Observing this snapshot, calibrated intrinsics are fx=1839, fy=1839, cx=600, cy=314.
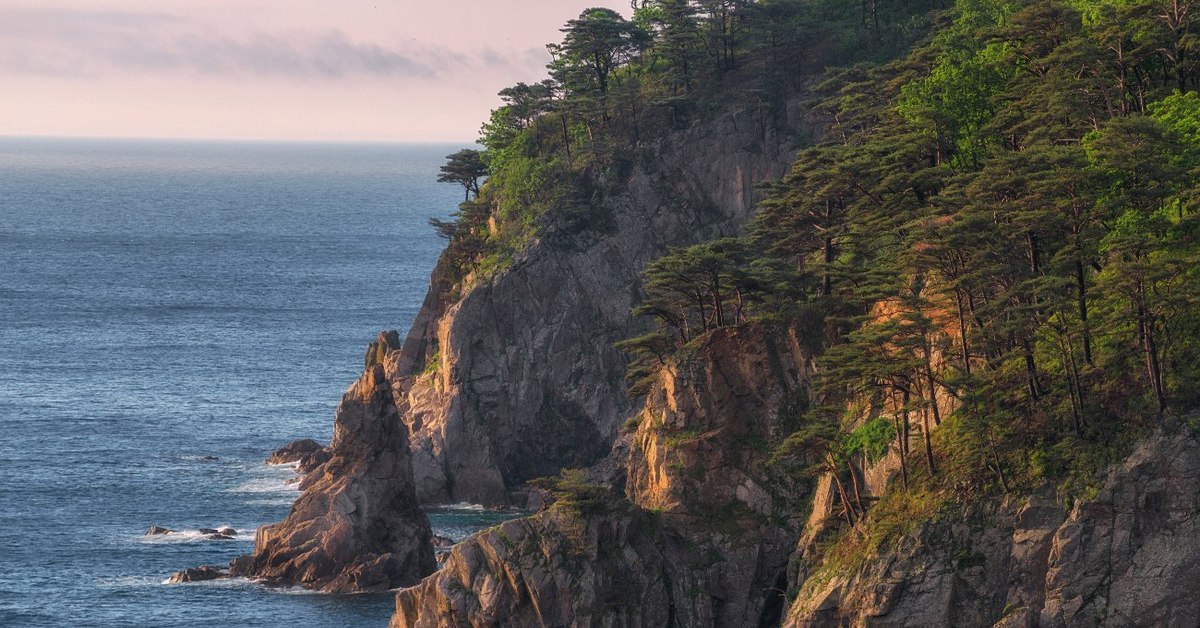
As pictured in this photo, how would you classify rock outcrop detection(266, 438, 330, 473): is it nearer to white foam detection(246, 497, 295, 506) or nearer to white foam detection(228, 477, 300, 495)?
white foam detection(228, 477, 300, 495)

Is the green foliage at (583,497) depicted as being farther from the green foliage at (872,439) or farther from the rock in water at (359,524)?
the rock in water at (359,524)

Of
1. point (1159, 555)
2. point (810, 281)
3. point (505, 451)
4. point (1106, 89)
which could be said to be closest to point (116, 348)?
point (505, 451)

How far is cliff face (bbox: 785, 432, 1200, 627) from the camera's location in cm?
7450

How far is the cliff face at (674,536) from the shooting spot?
86.0 m

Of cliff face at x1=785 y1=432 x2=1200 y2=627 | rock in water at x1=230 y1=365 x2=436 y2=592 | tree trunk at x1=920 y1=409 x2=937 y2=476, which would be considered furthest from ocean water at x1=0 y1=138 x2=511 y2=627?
cliff face at x1=785 y1=432 x2=1200 y2=627

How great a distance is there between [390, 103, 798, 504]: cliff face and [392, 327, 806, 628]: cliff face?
35361 millimetres

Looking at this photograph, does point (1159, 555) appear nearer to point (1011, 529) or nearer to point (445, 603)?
point (1011, 529)

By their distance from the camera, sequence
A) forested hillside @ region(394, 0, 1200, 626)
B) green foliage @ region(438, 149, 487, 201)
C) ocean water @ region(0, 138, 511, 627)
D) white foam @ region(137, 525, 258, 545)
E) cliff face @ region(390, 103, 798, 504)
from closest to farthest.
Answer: forested hillside @ region(394, 0, 1200, 626) → ocean water @ region(0, 138, 511, 627) → white foam @ region(137, 525, 258, 545) → cliff face @ region(390, 103, 798, 504) → green foliage @ region(438, 149, 487, 201)

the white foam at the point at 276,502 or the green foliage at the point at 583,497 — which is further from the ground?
the green foliage at the point at 583,497

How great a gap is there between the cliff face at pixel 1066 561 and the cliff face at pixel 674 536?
11.4m

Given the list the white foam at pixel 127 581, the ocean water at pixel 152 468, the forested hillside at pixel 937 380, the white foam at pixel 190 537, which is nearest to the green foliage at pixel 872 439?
the forested hillside at pixel 937 380

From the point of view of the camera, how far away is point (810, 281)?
9906cm

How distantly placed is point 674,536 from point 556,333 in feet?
163

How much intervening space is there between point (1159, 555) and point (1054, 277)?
40.9 feet
